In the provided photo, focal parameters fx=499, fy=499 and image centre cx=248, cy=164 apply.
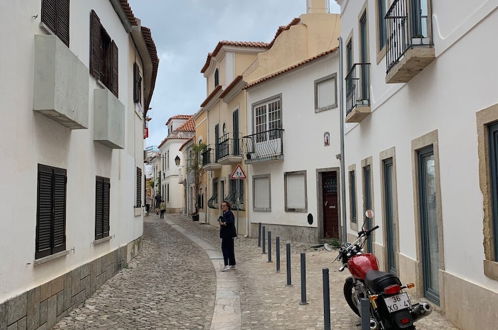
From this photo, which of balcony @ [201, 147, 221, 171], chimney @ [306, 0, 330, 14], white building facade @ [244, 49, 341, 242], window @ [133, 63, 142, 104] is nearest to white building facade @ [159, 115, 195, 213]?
balcony @ [201, 147, 221, 171]

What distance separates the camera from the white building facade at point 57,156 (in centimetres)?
518

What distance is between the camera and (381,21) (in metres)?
9.33

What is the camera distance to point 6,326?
15.9 feet

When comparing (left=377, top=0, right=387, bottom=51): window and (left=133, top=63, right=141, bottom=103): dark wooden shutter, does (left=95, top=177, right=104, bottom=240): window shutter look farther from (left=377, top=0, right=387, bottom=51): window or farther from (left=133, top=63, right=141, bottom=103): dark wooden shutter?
(left=377, top=0, right=387, bottom=51): window

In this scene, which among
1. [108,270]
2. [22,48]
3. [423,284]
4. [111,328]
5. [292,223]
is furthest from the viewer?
[292,223]

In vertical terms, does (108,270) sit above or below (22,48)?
below

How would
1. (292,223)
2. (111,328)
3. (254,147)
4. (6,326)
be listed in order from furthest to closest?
(254,147) < (292,223) < (111,328) < (6,326)

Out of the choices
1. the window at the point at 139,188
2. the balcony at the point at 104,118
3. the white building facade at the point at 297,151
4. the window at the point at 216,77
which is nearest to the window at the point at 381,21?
the balcony at the point at 104,118

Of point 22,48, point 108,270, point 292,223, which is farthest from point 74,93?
point 292,223

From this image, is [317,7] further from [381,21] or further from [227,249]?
[227,249]

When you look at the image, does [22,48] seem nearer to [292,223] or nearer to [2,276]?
[2,276]

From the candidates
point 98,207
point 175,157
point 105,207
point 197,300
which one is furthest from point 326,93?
point 175,157

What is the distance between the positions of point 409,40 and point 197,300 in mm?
5140

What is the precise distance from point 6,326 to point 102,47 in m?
6.20
